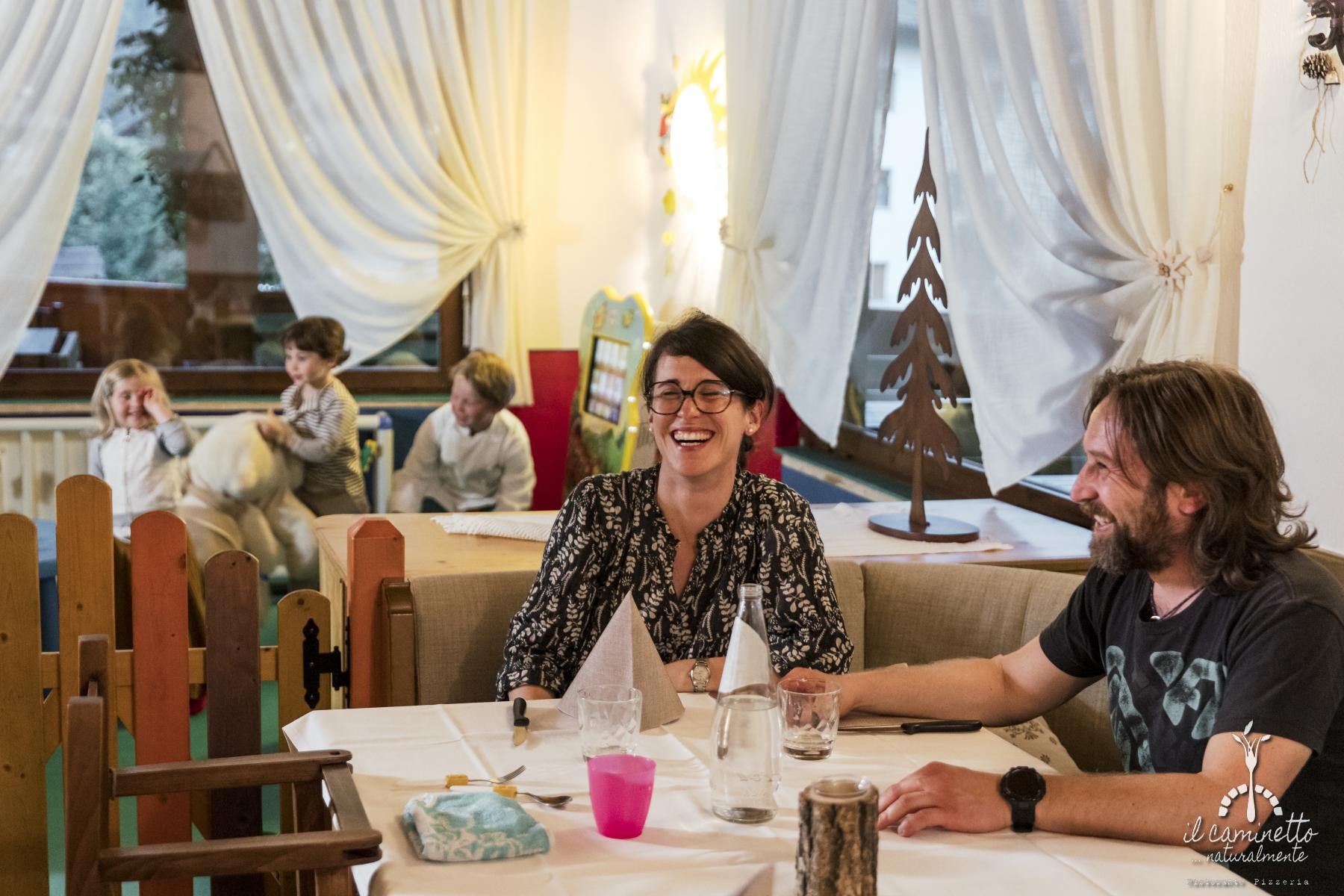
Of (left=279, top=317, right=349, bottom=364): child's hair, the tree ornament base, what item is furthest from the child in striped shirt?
the tree ornament base

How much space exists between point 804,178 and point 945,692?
2.45 m

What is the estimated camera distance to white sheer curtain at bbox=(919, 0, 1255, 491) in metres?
2.39

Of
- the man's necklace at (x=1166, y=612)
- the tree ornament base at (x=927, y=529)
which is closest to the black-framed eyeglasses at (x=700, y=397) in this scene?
the man's necklace at (x=1166, y=612)

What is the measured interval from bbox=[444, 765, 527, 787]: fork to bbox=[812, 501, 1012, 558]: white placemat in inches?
53.2

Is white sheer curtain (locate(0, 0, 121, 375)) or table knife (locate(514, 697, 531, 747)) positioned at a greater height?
white sheer curtain (locate(0, 0, 121, 375))

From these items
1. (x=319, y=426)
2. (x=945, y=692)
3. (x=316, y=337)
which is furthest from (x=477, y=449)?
(x=945, y=692)

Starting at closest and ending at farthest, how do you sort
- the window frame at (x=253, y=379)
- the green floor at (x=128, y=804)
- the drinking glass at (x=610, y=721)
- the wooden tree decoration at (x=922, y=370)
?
the drinking glass at (x=610, y=721), the green floor at (x=128, y=804), the wooden tree decoration at (x=922, y=370), the window frame at (x=253, y=379)

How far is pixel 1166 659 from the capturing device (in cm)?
161

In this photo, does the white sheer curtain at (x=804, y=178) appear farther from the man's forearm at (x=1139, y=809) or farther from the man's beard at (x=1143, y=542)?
the man's forearm at (x=1139, y=809)

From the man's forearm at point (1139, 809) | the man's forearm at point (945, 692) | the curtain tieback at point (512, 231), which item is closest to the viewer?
the man's forearm at point (1139, 809)

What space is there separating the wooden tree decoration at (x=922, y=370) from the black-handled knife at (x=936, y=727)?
1.31 m

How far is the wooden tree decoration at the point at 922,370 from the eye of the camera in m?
3.07

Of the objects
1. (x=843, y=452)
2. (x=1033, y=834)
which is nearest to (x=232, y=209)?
(x=843, y=452)

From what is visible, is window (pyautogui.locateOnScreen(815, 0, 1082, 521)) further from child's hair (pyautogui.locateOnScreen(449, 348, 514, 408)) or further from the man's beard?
the man's beard
